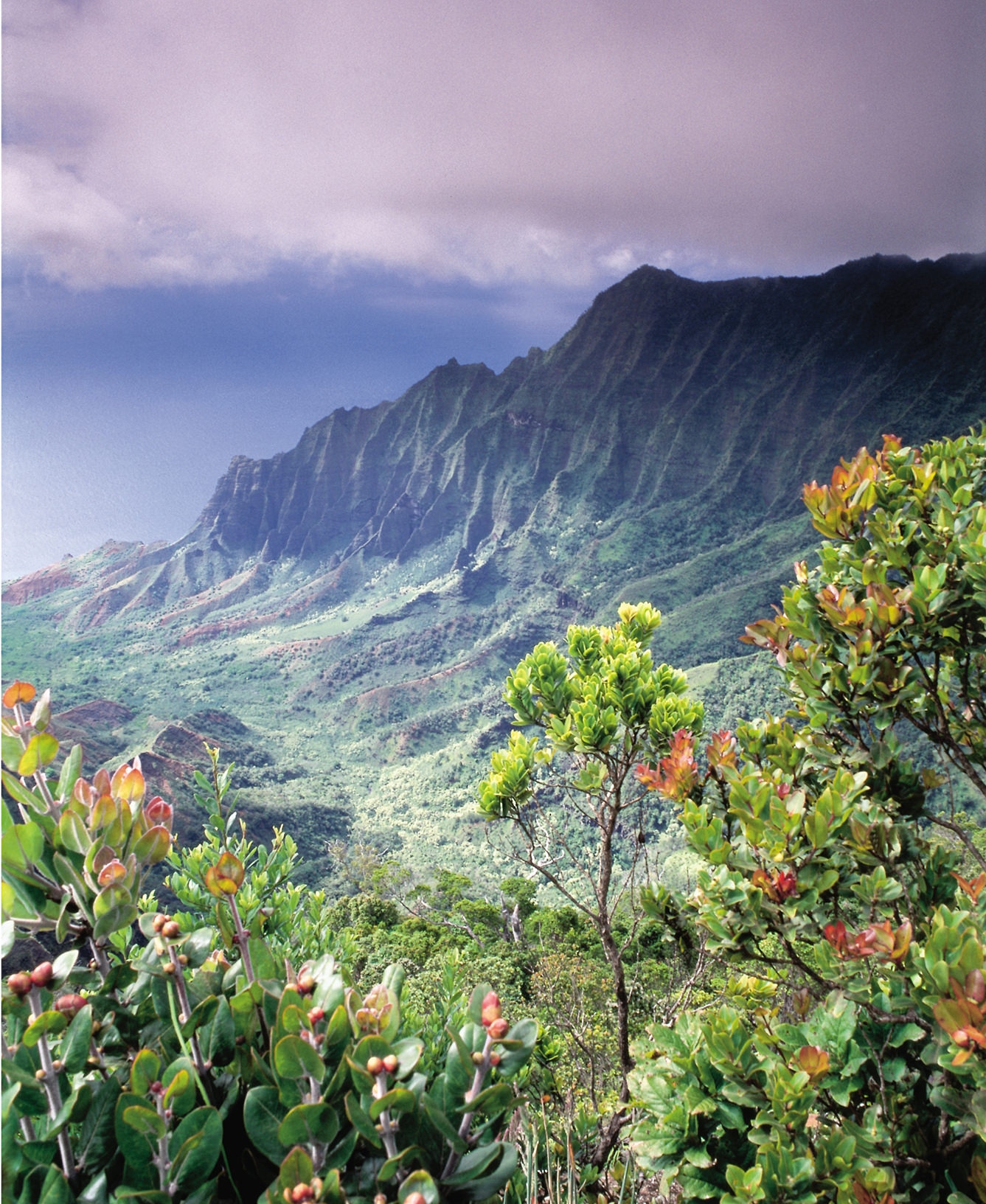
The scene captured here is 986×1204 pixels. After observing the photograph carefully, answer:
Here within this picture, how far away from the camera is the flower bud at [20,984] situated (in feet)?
2.12

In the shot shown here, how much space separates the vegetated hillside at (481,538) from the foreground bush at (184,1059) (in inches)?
1343

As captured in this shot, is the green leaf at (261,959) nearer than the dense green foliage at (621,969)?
No

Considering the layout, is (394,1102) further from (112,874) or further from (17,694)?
(17,694)

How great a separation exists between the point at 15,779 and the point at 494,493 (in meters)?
84.2

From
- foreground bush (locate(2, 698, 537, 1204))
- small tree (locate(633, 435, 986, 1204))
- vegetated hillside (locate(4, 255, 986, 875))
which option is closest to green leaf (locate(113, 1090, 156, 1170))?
foreground bush (locate(2, 698, 537, 1204))

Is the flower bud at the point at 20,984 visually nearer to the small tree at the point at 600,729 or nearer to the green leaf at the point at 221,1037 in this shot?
the green leaf at the point at 221,1037

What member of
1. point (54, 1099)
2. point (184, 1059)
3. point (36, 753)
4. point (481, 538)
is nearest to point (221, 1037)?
point (184, 1059)

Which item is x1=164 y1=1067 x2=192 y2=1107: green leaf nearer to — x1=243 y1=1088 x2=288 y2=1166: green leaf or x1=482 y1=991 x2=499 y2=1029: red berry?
x1=243 y1=1088 x2=288 y2=1166: green leaf

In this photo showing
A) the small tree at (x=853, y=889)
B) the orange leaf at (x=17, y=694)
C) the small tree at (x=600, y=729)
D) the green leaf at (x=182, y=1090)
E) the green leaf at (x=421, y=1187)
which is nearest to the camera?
the green leaf at (x=421, y=1187)

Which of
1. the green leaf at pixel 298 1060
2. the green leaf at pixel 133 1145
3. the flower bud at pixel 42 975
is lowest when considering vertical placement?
the green leaf at pixel 133 1145

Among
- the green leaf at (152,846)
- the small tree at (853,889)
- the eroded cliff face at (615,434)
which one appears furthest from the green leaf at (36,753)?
the eroded cliff face at (615,434)

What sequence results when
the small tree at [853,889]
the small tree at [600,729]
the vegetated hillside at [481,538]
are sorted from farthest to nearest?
the vegetated hillside at [481,538]
the small tree at [600,729]
the small tree at [853,889]

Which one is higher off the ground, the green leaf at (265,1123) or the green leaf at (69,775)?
the green leaf at (69,775)

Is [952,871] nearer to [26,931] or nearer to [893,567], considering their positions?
[893,567]
